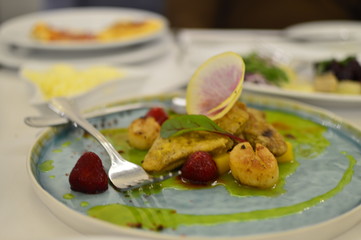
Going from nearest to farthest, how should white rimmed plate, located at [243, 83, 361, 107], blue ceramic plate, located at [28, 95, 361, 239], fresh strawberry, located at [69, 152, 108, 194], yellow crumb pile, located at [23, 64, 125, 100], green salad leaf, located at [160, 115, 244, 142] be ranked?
blue ceramic plate, located at [28, 95, 361, 239]
fresh strawberry, located at [69, 152, 108, 194]
green salad leaf, located at [160, 115, 244, 142]
white rimmed plate, located at [243, 83, 361, 107]
yellow crumb pile, located at [23, 64, 125, 100]

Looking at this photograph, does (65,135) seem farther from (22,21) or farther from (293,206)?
(22,21)

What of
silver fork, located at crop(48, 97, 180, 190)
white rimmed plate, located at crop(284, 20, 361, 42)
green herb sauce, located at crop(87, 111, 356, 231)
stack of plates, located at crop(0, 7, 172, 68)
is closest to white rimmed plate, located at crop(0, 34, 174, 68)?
stack of plates, located at crop(0, 7, 172, 68)

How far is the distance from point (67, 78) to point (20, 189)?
2.98ft

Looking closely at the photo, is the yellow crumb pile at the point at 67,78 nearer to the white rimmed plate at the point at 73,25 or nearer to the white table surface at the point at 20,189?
the white table surface at the point at 20,189

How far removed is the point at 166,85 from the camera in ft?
7.51

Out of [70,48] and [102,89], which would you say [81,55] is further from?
[102,89]

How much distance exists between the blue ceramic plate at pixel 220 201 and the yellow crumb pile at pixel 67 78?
0.55 m

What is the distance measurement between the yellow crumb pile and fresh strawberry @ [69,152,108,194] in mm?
832

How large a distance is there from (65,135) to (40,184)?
35cm

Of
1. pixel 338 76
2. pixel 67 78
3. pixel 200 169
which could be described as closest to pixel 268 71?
pixel 338 76

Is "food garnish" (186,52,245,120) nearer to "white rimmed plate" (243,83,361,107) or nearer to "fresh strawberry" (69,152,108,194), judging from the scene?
"fresh strawberry" (69,152,108,194)

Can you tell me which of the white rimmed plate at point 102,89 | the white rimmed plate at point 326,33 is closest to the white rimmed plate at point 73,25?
the white rimmed plate at point 102,89

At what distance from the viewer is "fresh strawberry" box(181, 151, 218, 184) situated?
1.20 meters

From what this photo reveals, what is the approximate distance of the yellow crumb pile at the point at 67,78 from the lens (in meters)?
1.98
